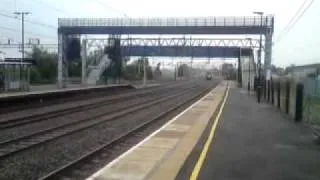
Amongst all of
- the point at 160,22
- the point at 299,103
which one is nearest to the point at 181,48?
the point at 160,22

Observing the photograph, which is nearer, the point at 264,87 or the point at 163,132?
the point at 163,132

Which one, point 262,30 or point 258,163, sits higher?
point 262,30

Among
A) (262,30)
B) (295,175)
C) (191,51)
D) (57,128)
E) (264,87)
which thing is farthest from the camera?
(191,51)

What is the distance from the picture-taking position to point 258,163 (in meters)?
12.9

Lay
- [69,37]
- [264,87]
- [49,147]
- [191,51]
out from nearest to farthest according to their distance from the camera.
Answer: [49,147] → [264,87] → [69,37] → [191,51]

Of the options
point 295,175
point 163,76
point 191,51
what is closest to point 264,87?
point 295,175

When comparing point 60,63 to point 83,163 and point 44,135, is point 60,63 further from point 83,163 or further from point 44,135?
point 83,163

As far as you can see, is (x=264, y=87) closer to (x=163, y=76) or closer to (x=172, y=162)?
(x=172, y=162)

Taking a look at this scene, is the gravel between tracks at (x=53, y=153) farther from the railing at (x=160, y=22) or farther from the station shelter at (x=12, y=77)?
the railing at (x=160, y=22)

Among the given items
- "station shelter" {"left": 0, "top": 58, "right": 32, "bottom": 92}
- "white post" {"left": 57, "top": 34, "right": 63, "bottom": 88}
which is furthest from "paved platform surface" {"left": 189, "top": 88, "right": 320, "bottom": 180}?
"white post" {"left": 57, "top": 34, "right": 63, "bottom": 88}

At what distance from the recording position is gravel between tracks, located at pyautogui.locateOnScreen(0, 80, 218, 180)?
12.4 meters

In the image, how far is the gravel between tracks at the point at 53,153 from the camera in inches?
486

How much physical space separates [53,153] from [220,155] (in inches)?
170

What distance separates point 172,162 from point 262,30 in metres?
65.9
